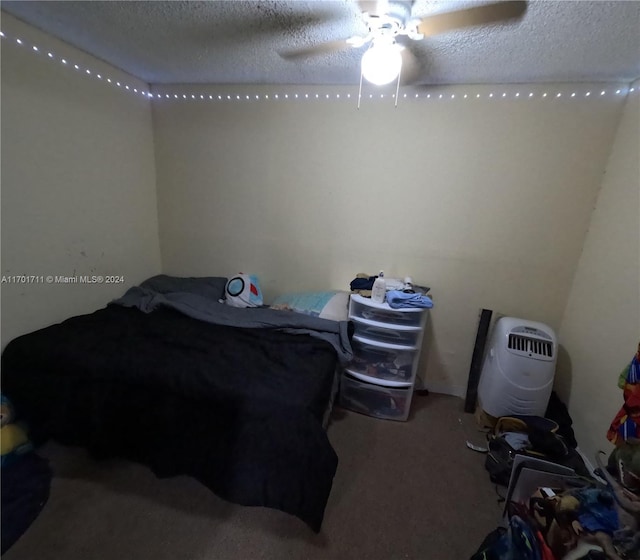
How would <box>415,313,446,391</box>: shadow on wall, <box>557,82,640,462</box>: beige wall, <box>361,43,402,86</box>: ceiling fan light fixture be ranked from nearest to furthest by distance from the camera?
1. <box>361,43,402,86</box>: ceiling fan light fixture
2. <box>557,82,640,462</box>: beige wall
3. <box>415,313,446,391</box>: shadow on wall

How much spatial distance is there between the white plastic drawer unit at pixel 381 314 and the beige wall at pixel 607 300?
1.03 meters

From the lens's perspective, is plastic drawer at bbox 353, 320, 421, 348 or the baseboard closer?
plastic drawer at bbox 353, 320, 421, 348

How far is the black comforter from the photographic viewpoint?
1.38 meters

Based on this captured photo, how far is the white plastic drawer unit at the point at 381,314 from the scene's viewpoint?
2.00 m

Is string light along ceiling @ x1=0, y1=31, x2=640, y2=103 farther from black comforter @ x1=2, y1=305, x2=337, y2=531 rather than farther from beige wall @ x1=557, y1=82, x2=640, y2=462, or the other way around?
black comforter @ x1=2, y1=305, x2=337, y2=531

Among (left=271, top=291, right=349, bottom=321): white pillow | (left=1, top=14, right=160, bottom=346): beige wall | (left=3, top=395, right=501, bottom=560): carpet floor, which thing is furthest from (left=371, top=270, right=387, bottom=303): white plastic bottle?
(left=1, top=14, right=160, bottom=346): beige wall

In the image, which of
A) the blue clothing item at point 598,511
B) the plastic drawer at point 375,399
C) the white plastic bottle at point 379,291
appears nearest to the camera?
the blue clothing item at point 598,511

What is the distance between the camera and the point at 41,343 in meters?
1.73

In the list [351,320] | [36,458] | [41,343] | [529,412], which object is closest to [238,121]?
[351,320]

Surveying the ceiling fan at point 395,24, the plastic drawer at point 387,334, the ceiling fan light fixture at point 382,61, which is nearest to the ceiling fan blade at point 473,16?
the ceiling fan at point 395,24

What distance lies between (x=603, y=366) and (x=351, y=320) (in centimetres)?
146

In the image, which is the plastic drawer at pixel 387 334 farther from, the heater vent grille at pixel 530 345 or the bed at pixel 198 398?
the heater vent grille at pixel 530 345

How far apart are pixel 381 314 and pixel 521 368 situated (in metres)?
0.90

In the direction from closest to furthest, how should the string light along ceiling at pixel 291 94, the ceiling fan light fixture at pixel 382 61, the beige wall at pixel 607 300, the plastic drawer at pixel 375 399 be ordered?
the ceiling fan light fixture at pixel 382 61, the beige wall at pixel 607 300, the string light along ceiling at pixel 291 94, the plastic drawer at pixel 375 399
